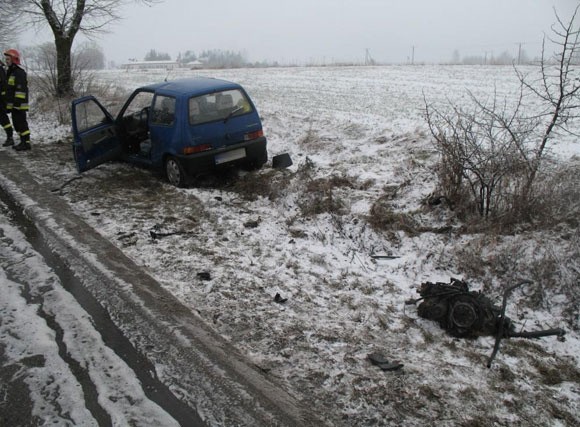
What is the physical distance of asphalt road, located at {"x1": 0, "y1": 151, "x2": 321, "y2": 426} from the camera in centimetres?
291

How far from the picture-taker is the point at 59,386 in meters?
3.04

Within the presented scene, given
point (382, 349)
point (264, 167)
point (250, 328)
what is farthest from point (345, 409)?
point (264, 167)

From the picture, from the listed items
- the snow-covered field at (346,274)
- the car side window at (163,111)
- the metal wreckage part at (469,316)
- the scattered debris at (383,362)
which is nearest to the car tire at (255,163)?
the snow-covered field at (346,274)

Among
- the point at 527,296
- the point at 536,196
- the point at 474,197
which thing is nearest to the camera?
the point at 527,296

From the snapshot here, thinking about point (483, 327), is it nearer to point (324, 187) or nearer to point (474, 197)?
point (474, 197)

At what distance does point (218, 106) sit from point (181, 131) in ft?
2.60

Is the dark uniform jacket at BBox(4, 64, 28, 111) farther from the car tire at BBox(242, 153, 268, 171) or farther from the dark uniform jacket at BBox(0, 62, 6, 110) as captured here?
the car tire at BBox(242, 153, 268, 171)

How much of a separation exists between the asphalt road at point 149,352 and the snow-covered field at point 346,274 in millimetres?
175

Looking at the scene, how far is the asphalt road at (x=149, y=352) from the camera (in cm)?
291

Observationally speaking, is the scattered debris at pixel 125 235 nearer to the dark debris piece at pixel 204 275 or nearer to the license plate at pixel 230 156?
the dark debris piece at pixel 204 275

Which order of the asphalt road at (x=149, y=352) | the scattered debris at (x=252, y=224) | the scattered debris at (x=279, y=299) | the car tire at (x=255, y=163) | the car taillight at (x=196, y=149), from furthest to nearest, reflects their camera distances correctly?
the car tire at (x=255, y=163), the car taillight at (x=196, y=149), the scattered debris at (x=252, y=224), the scattered debris at (x=279, y=299), the asphalt road at (x=149, y=352)

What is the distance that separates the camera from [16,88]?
392 inches

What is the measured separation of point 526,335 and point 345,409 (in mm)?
1960

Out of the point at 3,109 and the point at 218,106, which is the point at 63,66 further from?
the point at 218,106
